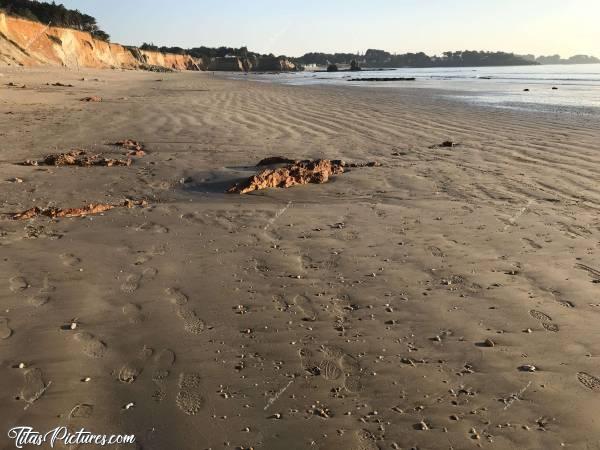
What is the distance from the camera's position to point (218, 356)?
263 centimetres

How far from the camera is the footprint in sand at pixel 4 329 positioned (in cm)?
276

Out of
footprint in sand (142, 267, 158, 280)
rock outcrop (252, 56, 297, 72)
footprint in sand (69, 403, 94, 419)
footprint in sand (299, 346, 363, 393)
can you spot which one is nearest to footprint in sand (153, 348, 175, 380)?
footprint in sand (69, 403, 94, 419)

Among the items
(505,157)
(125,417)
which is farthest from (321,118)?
(125,417)

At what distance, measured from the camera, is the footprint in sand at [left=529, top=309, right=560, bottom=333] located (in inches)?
114

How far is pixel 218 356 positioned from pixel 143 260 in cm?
152

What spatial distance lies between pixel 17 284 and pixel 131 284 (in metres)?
0.76

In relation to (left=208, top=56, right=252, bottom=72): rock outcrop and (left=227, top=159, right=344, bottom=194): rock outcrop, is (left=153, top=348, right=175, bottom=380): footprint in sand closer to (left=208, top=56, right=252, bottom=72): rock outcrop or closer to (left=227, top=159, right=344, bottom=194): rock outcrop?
(left=227, top=159, right=344, bottom=194): rock outcrop

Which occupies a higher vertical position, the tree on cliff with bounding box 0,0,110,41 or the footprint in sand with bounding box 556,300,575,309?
the tree on cliff with bounding box 0,0,110,41

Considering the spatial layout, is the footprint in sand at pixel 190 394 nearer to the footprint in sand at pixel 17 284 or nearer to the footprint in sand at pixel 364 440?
the footprint in sand at pixel 364 440

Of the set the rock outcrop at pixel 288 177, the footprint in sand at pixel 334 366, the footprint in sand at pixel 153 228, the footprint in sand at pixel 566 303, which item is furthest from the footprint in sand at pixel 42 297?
the footprint in sand at pixel 566 303

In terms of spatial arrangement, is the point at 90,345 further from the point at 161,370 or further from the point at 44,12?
the point at 44,12

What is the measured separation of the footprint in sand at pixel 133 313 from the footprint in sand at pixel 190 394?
0.66 meters

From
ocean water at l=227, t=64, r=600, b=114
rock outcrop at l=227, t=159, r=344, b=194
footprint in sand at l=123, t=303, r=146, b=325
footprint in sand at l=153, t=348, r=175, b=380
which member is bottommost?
ocean water at l=227, t=64, r=600, b=114

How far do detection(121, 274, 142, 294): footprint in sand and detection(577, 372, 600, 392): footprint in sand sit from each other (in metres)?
2.71
